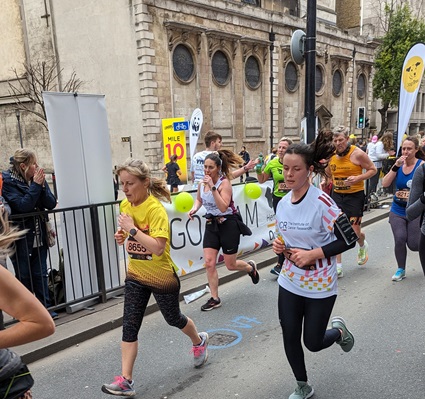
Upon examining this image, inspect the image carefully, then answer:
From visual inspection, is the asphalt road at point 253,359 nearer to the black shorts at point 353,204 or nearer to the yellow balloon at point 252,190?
the black shorts at point 353,204

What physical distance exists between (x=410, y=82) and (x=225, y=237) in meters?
6.14

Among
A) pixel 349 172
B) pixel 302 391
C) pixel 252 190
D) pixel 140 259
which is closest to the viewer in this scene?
pixel 302 391

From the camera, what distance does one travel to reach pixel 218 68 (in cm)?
2527

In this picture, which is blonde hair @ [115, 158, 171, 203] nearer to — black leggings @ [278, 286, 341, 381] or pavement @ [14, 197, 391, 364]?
black leggings @ [278, 286, 341, 381]

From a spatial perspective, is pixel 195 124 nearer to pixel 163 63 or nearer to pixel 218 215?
pixel 163 63

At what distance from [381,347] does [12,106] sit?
29.6m

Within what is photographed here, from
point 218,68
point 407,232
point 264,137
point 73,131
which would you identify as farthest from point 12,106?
point 407,232

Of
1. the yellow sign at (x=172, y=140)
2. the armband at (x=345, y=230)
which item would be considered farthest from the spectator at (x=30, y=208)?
the yellow sign at (x=172, y=140)

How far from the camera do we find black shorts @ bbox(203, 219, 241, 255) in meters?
4.78

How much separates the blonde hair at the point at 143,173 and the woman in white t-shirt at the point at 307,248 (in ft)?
3.44

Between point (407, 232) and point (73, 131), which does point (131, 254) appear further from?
point (407, 232)

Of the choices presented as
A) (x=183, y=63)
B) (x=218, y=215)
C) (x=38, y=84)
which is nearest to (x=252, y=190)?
(x=218, y=215)

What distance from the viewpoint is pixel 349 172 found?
5.55 m

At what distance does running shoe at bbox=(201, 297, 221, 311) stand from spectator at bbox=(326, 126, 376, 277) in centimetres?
226
